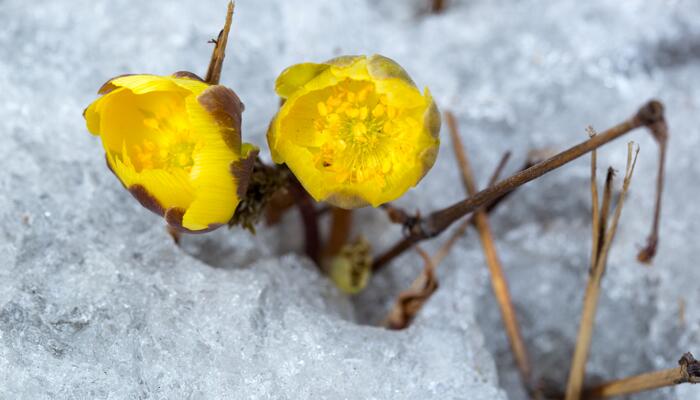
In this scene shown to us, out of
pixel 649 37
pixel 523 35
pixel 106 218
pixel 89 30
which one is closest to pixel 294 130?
pixel 106 218

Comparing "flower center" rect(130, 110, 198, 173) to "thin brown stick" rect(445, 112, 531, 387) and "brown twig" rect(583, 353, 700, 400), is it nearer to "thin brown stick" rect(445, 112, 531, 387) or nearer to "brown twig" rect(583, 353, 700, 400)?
"thin brown stick" rect(445, 112, 531, 387)

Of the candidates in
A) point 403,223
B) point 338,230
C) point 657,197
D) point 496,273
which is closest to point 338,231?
point 338,230

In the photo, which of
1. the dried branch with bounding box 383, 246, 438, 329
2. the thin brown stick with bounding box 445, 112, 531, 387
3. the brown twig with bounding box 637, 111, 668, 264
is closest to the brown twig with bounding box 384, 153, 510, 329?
the dried branch with bounding box 383, 246, 438, 329

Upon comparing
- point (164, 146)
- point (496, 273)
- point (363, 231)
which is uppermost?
point (164, 146)

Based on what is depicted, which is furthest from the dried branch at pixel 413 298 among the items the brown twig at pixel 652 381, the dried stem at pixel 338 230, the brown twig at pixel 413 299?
the brown twig at pixel 652 381

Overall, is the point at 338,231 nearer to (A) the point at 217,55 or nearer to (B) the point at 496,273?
(B) the point at 496,273

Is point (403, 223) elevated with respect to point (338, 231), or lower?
elevated

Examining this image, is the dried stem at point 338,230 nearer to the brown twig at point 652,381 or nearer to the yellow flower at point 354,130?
the yellow flower at point 354,130
